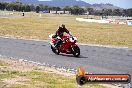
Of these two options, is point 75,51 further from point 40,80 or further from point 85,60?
point 40,80

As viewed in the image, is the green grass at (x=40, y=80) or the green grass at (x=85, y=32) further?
the green grass at (x=85, y=32)

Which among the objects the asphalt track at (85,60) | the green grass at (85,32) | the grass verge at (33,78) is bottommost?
the green grass at (85,32)

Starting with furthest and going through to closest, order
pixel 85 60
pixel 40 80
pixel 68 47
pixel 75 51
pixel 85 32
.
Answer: pixel 85 32 → pixel 68 47 → pixel 75 51 → pixel 85 60 → pixel 40 80

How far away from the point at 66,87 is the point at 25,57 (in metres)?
8.31

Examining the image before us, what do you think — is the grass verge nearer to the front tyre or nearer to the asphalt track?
the asphalt track

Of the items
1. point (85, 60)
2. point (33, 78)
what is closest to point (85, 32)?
point (85, 60)

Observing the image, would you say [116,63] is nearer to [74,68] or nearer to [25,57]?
[74,68]

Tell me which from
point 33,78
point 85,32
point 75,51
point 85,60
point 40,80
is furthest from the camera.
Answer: point 85,32

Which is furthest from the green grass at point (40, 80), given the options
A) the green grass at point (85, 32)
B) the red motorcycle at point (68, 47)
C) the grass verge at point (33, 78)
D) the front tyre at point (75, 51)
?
the green grass at point (85, 32)

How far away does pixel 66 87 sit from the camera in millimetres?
11172

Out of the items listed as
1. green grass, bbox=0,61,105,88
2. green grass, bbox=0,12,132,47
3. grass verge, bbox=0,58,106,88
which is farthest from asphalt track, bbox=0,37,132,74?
green grass, bbox=0,12,132,47

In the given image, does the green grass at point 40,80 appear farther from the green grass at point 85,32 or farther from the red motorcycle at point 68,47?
the green grass at point 85,32

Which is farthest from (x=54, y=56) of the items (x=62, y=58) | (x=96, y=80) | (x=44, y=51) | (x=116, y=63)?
(x=96, y=80)

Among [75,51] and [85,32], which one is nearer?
[75,51]
